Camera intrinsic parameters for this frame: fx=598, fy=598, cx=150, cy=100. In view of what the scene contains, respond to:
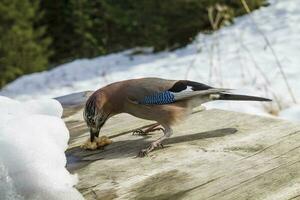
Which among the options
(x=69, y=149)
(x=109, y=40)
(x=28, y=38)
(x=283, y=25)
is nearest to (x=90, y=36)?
(x=109, y=40)

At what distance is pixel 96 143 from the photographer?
2225 mm

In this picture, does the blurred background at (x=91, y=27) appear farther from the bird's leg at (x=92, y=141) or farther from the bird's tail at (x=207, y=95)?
the bird's leg at (x=92, y=141)

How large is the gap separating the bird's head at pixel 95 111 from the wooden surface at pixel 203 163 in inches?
4.2

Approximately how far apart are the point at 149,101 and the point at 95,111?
23 centimetres

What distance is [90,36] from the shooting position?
14672 millimetres

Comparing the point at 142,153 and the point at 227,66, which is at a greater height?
the point at 142,153

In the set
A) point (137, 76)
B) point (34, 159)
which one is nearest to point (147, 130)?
point (34, 159)

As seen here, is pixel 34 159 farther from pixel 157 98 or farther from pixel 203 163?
pixel 157 98

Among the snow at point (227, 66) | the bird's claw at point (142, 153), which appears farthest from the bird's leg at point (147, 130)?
the snow at point (227, 66)

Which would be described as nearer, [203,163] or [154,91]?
[203,163]

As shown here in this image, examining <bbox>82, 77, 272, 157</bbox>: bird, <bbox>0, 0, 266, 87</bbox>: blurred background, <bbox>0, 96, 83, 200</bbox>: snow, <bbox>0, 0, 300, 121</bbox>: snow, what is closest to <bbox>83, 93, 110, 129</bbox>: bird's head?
<bbox>82, 77, 272, 157</bbox>: bird

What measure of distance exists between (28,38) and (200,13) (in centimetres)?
462

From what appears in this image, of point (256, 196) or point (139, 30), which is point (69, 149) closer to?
point (256, 196)

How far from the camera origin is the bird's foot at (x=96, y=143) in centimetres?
222
